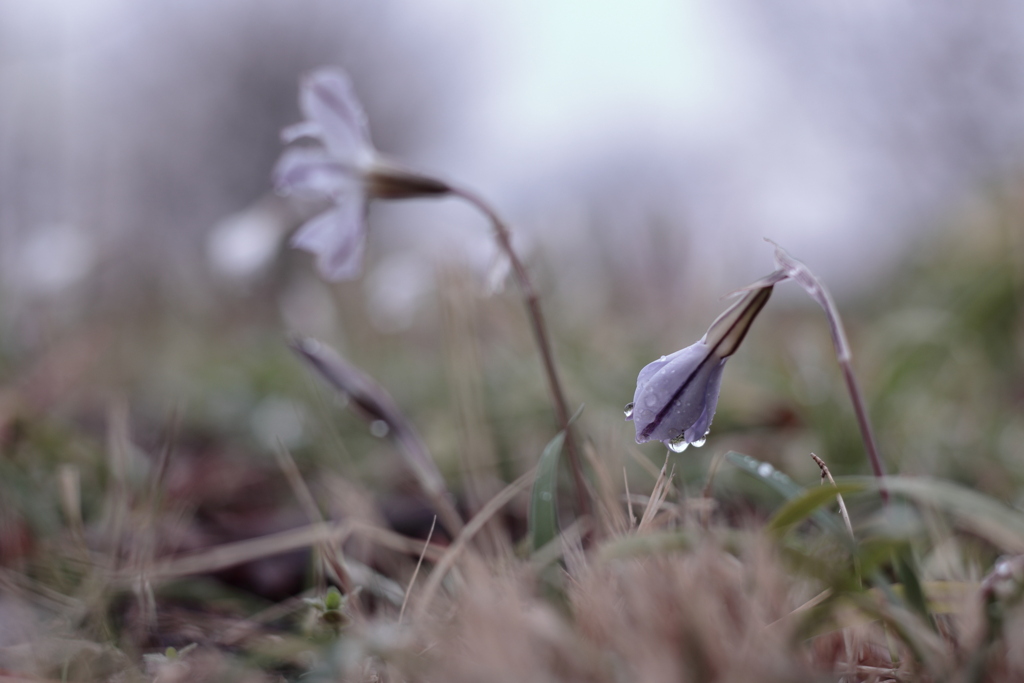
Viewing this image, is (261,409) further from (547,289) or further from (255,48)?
(255,48)

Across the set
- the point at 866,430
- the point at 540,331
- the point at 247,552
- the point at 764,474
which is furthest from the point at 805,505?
the point at 247,552

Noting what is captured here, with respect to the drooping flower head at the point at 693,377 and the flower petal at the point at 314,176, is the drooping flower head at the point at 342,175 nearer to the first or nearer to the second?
the flower petal at the point at 314,176

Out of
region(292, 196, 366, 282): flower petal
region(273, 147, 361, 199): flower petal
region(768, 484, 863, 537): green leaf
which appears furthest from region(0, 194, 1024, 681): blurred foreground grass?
region(273, 147, 361, 199): flower petal

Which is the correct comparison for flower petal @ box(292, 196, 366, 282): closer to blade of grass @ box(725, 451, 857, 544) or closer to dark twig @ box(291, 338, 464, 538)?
dark twig @ box(291, 338, 464, 538)

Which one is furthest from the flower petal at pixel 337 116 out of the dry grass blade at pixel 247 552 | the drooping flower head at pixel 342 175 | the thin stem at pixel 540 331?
the dry grass blade at pixel 247 552

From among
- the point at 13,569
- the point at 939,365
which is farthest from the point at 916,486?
the point at 939,365
